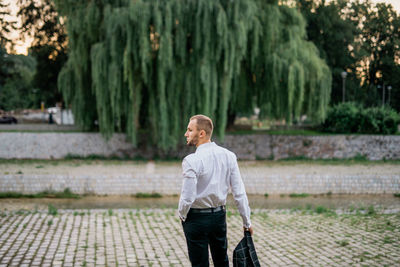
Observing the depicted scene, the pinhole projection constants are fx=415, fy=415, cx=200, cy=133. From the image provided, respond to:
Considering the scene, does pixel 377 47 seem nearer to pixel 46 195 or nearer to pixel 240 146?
pixel 240 146

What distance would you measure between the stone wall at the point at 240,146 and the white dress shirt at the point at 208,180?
14.9 m

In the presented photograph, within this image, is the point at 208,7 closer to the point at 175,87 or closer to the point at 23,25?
the point at 175,87

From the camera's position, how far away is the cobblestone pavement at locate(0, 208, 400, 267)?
562cm

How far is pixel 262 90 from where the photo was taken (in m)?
18.4

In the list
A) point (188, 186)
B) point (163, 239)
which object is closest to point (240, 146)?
point (163, 239)

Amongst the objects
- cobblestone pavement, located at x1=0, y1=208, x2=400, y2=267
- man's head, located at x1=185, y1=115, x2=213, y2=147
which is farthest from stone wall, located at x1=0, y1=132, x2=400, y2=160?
man's head, located at x1=185, y1=115, x2=213, y2=147

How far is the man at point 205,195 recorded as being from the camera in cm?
356

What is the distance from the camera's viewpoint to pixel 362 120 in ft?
69.1

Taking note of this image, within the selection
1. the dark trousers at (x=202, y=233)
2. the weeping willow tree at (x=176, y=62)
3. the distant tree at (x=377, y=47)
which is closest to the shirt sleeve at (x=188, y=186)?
the dark trousers at (x=202, y=233)

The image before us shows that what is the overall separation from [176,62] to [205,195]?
1309 centimetres

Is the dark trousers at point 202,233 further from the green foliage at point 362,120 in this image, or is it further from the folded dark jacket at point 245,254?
the green foliage at point 362,120

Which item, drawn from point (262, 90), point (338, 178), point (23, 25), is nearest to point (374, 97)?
point (262, 90)

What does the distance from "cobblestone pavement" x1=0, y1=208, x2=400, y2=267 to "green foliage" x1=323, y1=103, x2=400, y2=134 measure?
12928 mm

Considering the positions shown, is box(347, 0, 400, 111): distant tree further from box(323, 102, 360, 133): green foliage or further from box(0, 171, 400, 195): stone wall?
box(0, 171, 400, 195): stone wall
